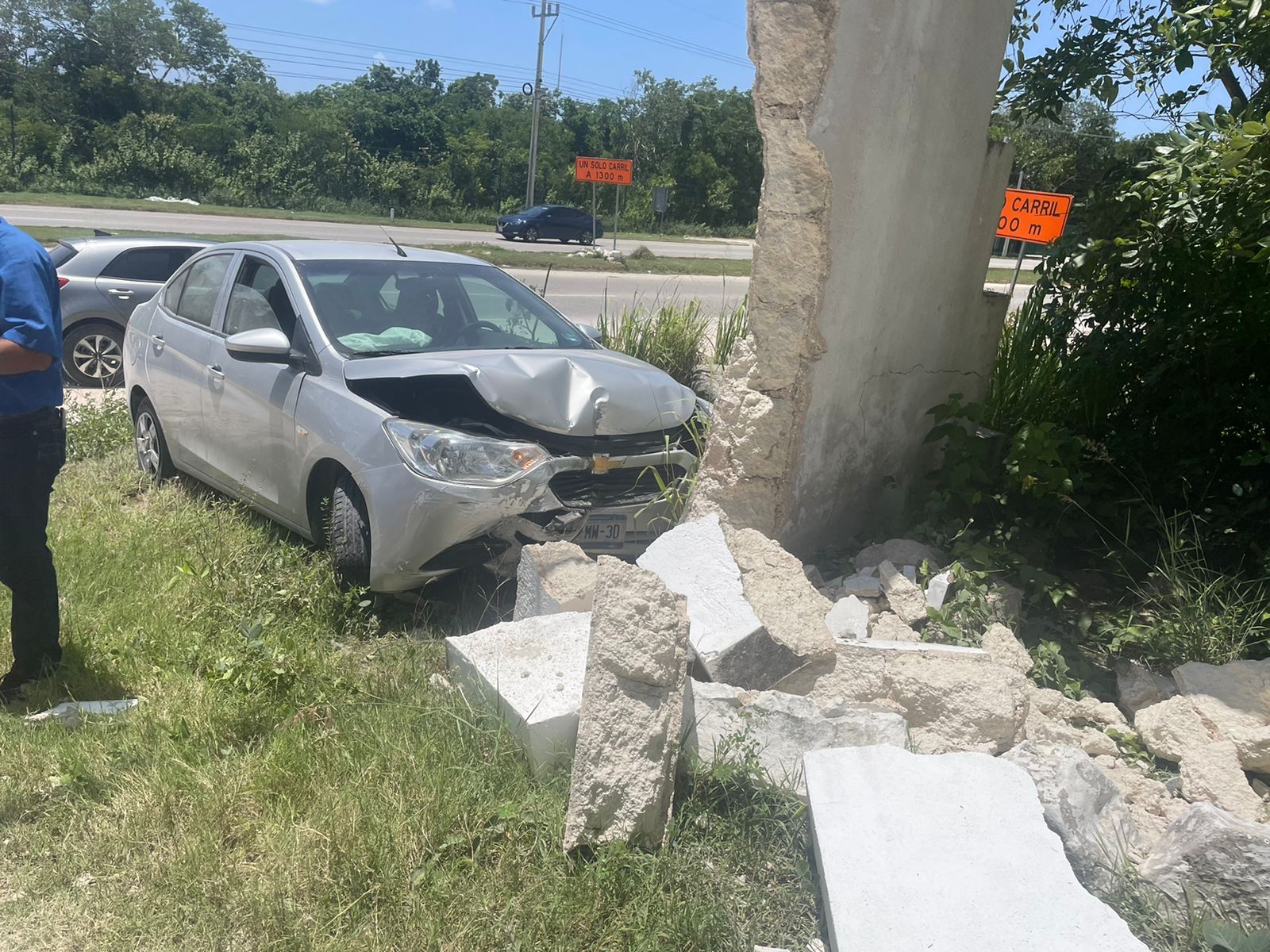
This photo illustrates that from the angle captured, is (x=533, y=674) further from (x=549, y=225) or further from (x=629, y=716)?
(x=549, y=225)

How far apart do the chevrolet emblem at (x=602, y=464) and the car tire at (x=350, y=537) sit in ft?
3.42

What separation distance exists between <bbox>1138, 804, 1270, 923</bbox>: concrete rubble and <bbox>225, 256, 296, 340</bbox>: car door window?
4.30 meters

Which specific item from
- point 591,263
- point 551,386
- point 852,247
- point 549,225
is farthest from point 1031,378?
point 549,225

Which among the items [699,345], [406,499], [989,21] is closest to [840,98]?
[989,21]

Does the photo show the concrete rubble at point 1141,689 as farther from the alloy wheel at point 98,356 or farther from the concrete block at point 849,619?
the alloy wheel at point 98,356

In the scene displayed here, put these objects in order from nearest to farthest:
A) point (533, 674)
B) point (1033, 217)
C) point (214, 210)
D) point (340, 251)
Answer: point (533, 674), point (340, 251), point (1033, 217), point (214, 210)

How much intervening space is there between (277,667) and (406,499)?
2.82 ft

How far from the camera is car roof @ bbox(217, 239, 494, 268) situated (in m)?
5.27

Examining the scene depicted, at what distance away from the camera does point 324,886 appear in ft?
8.63

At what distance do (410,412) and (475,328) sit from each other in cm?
91

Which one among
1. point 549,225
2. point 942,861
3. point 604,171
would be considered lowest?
point 942,861

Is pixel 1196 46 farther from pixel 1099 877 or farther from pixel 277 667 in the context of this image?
pixel 277 667

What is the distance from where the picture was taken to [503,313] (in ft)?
17.9

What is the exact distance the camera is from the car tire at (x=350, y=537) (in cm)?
428
